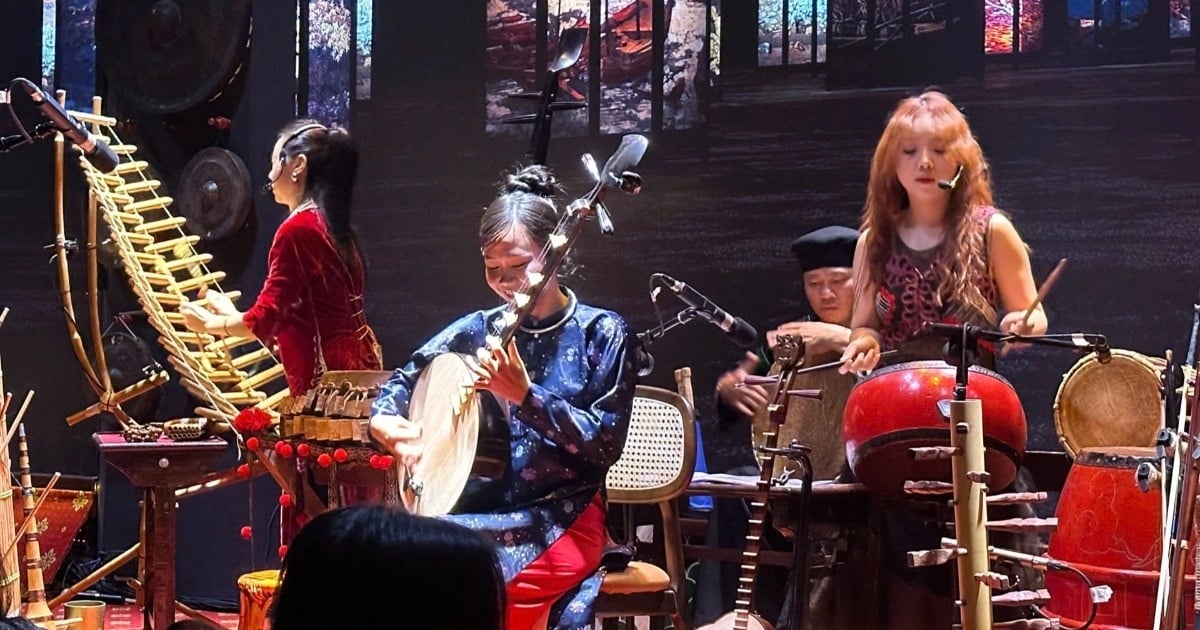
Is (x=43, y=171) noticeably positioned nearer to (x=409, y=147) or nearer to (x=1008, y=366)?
(x=409, y=147)

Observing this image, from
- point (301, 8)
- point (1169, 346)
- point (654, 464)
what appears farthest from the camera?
point (301, 8)

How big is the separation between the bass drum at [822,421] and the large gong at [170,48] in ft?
10.7

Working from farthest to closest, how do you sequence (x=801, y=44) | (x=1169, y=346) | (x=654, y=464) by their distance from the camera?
(x=801, y=44), (x=1169, y=346), (x=654, y=464)

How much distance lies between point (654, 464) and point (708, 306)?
609 mm

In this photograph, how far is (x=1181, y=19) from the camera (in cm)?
428

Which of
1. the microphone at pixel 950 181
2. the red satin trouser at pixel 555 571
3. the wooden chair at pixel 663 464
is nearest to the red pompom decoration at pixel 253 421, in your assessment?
the wooden chair at pixel 663 464

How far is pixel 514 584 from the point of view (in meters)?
2.88

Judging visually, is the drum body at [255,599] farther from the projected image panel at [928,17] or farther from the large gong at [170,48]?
the projected image panel at [928,17]

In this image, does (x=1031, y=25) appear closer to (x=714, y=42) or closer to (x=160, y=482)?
(x=714, y=42)

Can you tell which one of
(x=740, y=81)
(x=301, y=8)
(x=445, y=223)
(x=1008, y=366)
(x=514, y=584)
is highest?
(x=301, y=8)

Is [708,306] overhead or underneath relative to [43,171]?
underneath

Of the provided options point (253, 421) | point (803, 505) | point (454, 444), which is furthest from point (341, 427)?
point (803, 505)

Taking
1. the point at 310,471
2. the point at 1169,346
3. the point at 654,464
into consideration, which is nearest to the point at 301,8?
the point at 310,471

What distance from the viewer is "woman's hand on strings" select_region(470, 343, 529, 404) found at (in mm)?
2863
